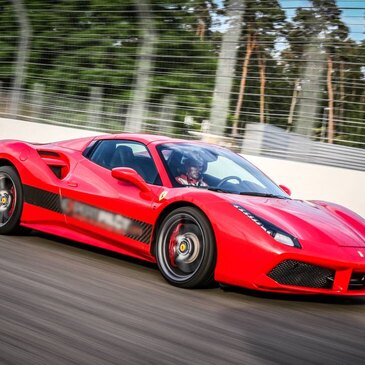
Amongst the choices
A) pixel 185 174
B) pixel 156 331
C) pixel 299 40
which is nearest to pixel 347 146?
pixel 299 40

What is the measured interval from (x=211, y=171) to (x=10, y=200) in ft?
6.31

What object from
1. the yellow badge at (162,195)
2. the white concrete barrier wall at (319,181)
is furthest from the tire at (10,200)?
the white concrete barrier wall at (319,181)

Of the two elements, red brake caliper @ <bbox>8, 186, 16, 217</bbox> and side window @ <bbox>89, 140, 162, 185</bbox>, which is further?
red brake caliper @ <bbox>8, 186, 16, 217</bbox>

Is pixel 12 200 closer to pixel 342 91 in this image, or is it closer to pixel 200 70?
pixel 342 91

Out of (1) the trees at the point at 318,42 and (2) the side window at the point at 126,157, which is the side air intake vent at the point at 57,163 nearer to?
(2) the side window at the point at 126,157

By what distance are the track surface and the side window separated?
29.6 inches

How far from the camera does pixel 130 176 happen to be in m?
5.25

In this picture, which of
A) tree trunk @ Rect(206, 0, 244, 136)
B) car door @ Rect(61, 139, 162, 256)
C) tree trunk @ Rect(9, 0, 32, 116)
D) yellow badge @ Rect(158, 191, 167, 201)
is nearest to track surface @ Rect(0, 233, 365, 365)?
car door @ Rect(61, 139, 162, 256)

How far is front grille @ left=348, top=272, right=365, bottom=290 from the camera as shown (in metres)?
4.68

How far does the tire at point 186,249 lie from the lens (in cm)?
467

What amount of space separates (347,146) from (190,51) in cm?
298

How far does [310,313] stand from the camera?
4.47 m

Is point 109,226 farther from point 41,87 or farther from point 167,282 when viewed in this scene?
point 41,87

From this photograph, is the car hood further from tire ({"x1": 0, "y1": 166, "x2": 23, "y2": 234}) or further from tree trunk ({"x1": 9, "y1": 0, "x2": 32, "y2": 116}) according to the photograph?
tree trunk ({"x1": 9, "y1": 0, "x2": 32, "y2": 116})
